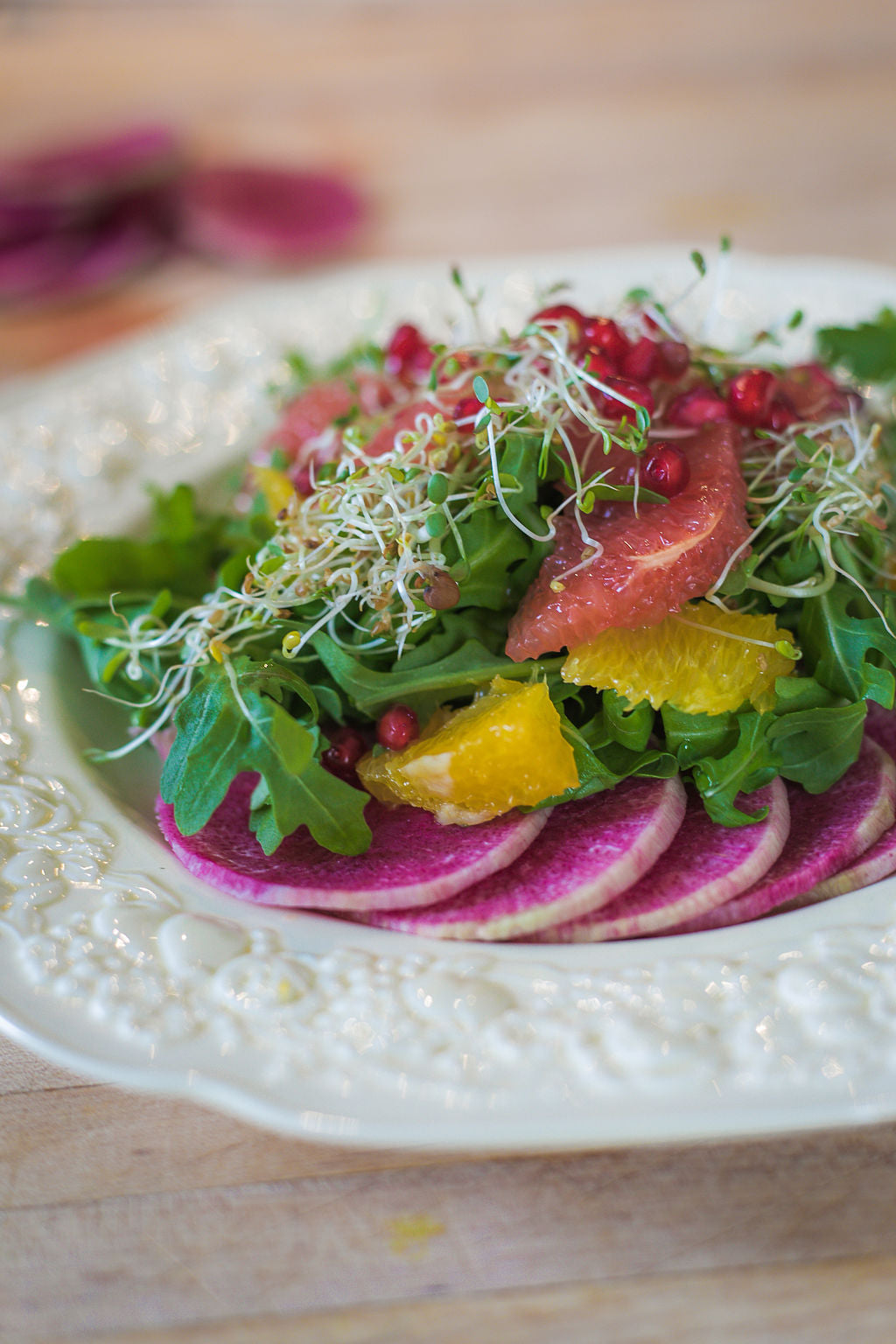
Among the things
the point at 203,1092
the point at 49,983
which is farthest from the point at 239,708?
the point at 203,1092

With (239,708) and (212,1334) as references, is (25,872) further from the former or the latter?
(212,1334)

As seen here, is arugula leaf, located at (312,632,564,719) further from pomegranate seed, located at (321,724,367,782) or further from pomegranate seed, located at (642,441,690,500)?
pomegranate seed, located at (642,441,690,500)

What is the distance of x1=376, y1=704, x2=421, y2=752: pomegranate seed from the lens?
1997 millimetres

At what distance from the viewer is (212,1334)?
135cm

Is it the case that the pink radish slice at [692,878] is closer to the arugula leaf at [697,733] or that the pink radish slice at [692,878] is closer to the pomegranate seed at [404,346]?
the arugula leaf at [697,733]

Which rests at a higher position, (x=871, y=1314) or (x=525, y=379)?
(x=525, y=379)

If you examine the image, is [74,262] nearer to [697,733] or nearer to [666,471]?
[666,471]

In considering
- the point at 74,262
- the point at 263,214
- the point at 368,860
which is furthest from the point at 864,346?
the point at 74,262

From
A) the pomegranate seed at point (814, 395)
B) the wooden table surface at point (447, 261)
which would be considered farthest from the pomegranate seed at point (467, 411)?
the wooden table surface at point (447, 261)

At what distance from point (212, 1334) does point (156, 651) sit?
1256mm

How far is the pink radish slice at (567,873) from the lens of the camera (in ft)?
5.76

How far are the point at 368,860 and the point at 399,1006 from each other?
383 millimetres

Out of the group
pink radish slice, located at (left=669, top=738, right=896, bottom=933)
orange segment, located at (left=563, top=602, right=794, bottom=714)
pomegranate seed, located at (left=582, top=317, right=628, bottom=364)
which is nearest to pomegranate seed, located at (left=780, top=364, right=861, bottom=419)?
pomegranate seed, located at (left=582, top=317, right=628, bottom=364)

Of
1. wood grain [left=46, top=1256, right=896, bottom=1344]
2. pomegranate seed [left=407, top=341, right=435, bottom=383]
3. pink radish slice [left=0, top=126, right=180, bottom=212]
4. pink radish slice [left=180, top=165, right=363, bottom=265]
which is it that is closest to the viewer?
wood grain [left=46, top=1256, right=896, bottom=1344]
